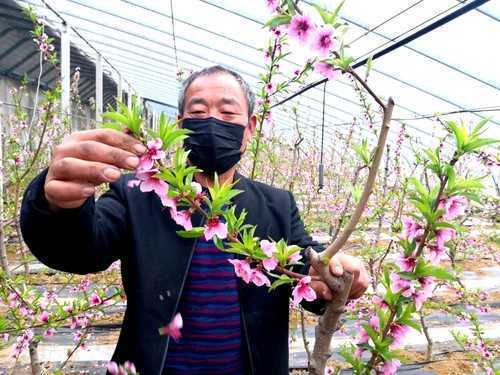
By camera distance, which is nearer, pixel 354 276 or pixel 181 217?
pixel 181 217

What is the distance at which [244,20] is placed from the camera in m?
7.32

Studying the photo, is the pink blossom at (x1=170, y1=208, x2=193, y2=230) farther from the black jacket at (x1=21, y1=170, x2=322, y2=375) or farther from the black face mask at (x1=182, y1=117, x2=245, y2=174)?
the black face mask at (x1=182, y1=117, x2=245, y2=174)

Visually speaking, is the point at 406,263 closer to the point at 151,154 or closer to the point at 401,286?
the point at 401,286

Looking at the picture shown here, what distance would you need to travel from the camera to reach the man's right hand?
2.56 ft

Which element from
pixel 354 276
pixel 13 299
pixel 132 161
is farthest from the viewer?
pixel 13 299

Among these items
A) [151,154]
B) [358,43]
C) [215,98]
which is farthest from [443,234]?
[358,43]

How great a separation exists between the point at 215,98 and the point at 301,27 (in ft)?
2.73

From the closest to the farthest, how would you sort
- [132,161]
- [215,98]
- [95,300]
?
1. [132,161]
2. [215,98]
3. [95,300]

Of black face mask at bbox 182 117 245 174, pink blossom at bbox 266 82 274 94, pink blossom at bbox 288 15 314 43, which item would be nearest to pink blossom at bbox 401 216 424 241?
pink blossom at bbox 288 15 314 43

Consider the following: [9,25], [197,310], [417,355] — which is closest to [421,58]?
[417,355]

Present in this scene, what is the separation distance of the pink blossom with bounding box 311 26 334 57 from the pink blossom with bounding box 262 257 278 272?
45 centimetres

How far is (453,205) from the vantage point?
3.00 feet

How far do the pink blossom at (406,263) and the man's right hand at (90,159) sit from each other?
605mm

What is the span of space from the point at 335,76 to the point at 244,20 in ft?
22.7
